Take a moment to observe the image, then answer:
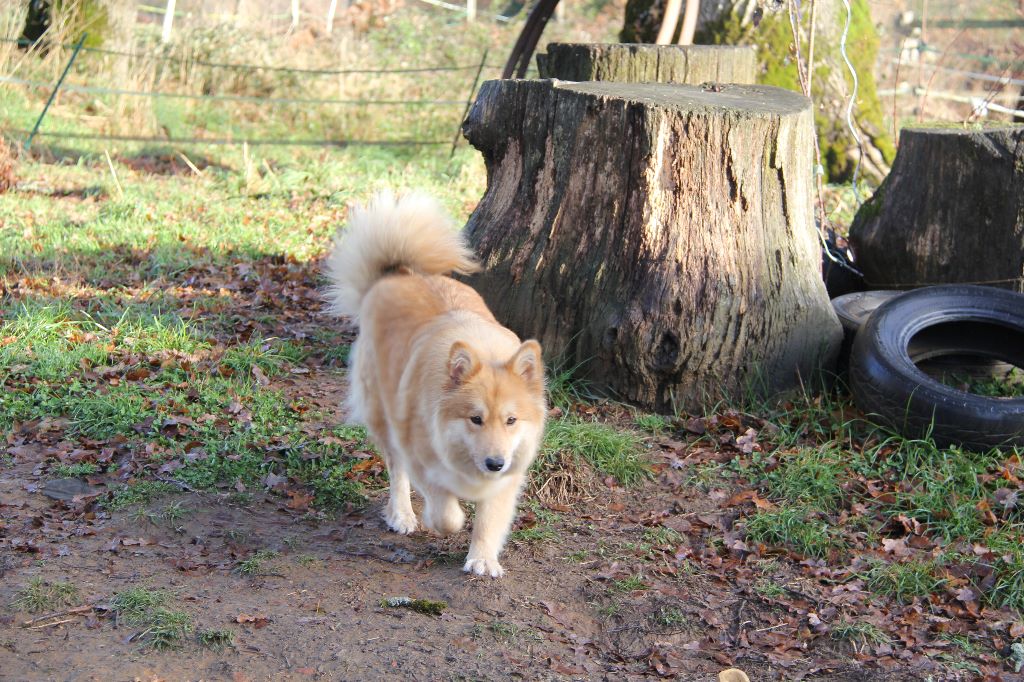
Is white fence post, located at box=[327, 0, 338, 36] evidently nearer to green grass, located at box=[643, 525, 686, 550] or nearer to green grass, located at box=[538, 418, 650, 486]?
green grass, located at box=[538, 418, 650, 486]

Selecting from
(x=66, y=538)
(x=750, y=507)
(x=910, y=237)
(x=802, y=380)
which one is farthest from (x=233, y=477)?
(x=910, y=237)

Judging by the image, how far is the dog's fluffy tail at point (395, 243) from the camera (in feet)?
16.0

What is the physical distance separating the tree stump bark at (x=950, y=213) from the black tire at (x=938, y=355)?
587 millimetres

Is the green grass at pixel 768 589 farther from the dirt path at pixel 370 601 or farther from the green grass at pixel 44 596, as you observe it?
the green grass at pixel 44 596

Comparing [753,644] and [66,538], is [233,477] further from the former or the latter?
[753,644]

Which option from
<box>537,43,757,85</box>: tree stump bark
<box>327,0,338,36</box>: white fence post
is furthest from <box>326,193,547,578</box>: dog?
<box>327,0,338,36</box>: white fence post

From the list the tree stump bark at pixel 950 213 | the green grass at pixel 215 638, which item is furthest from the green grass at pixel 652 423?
the green grass at pixel 215 638

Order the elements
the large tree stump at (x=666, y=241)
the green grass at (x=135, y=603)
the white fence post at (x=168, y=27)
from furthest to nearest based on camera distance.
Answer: the white fence post at (x=168, y=27)
the large tree stump at (x=666, y=241)
the green grass at (x=135, y=603)

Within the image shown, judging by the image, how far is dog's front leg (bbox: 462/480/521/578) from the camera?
13.8 feet

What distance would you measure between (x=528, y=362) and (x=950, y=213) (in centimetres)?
376

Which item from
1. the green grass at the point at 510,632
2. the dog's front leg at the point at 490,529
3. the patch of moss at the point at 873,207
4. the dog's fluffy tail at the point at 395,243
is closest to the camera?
the green grass at the point at 510,632

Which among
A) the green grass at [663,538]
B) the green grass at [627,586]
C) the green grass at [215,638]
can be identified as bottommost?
the green grass at [215,638]

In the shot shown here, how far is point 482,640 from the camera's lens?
380 cm

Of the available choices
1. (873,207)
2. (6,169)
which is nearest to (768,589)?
(873,207)
